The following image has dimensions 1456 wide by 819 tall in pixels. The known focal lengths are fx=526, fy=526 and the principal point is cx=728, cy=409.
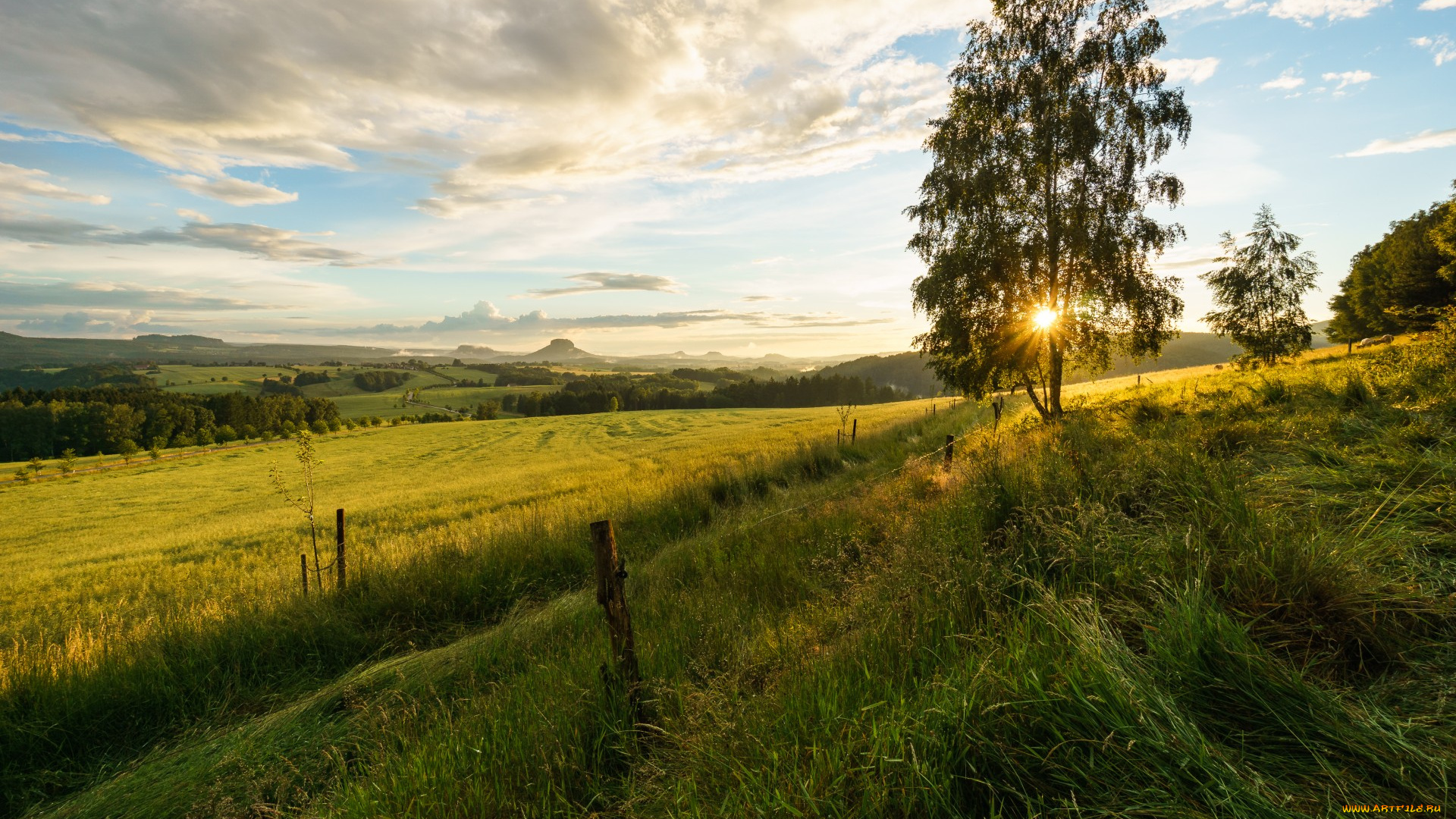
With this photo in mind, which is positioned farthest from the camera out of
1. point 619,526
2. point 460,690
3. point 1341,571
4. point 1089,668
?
point 619,526

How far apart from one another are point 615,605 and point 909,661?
6.87 feet

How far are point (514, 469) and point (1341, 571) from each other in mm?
39696

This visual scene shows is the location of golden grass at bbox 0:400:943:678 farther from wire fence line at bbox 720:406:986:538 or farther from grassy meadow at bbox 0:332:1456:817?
wire fence line at bbox 720:406:986:538

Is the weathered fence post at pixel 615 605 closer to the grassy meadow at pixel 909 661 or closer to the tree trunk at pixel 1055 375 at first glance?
the grassy meadow at pixel 909 661

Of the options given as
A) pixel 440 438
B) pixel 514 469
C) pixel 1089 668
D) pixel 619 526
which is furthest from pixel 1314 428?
pixel 440 438

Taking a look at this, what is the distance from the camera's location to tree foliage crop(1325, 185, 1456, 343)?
31.4m

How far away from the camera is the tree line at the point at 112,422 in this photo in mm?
82812

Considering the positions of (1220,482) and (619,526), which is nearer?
(1220,482)

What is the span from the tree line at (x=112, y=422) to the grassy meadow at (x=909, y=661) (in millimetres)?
90087

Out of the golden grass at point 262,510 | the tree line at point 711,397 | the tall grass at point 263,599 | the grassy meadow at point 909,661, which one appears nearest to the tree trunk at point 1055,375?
the tall grass at point 263,599

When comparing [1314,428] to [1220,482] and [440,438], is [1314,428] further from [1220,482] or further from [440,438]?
[440,438]

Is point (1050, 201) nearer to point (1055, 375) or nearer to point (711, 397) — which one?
point (1055, 375)

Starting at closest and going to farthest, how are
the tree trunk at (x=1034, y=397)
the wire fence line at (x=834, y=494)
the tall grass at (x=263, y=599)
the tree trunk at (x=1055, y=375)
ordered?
the tall grass at (x=263, y=599) < the wire fence line at (x=834, y=494) < the tree trunk at (x=1055, y=375) < the tree trunk at (x=1034, y=397)

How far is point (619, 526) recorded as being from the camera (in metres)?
11.8
